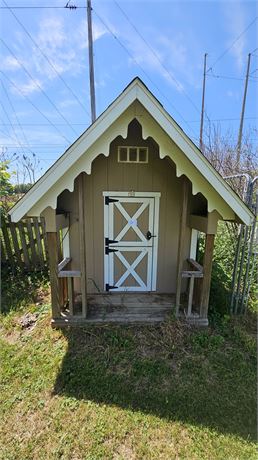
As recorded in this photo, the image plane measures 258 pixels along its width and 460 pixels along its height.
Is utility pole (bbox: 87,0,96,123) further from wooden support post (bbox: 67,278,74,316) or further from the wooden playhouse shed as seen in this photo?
wooden support post (bbox: 67,278,74,316)

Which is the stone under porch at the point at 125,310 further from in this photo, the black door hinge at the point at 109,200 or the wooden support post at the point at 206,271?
the black door hinge at the point at 109,200

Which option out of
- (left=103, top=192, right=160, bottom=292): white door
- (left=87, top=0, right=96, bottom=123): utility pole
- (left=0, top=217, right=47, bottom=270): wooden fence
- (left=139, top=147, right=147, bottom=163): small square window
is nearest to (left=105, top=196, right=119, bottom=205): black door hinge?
(left=103, top=192, right=160, bottom=292): white door

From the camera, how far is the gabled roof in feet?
8.71

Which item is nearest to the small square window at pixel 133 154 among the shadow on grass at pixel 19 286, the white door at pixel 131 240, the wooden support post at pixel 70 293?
the white door at pixel 131 240

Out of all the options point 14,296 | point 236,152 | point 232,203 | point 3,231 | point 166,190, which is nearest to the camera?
point 232,203

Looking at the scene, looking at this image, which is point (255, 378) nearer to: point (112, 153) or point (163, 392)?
point (163, 392)

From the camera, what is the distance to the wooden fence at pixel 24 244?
530cm

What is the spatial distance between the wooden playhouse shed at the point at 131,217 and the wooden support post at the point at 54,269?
1 cm

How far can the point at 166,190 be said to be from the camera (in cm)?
404

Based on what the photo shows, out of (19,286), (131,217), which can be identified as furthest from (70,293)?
(19,286)

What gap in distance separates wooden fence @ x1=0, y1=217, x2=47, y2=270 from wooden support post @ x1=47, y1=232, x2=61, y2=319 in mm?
2318

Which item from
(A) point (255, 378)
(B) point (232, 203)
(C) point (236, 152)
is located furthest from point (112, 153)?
(C) point (236, 152)

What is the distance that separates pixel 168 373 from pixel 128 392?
0.56 m

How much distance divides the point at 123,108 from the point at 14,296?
4.01m
